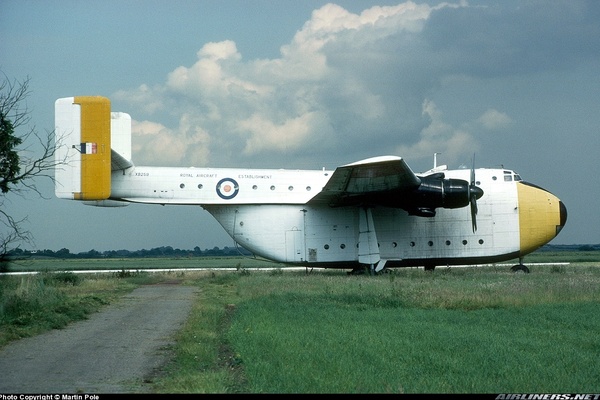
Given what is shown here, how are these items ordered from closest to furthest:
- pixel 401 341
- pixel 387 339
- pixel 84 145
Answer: pixel 401 341 → pixel 387 339 → pixel 84 145

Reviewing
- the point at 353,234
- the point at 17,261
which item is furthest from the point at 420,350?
the point at 353,234

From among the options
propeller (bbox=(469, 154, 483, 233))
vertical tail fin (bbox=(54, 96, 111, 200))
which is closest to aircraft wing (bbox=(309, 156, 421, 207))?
propeller (bbox=(469, 154, 483, 233))

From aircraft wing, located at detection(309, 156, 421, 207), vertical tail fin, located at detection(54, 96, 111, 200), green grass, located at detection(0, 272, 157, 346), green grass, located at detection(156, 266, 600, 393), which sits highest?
vertical tail fin, located at detection(54, 96, 111, 200)

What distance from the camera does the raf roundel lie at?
27016 millimetres

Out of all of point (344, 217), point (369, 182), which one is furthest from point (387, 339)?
point (344, 217)

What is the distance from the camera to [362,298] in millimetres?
16984

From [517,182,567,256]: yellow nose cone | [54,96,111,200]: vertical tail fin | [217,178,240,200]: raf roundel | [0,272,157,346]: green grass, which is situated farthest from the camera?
[217,178,240,200]: raf roundel

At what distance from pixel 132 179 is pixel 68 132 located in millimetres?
2978

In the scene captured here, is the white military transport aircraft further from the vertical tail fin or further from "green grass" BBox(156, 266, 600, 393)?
"green grass" BBox(156, 266, 600, 393)

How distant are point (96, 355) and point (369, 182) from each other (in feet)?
51.6

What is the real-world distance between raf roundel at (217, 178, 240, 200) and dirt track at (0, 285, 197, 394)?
11542mm

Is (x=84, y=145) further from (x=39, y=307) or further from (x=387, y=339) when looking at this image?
(x=387, y=339)

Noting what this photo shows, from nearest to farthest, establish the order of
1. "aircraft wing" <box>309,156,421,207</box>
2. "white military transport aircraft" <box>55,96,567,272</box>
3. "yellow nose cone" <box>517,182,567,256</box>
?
"aircraft wing" <box>309,156,421,207</box> → "white military transport aircraft" <box>55,96,567,272</box> → "yellow nose cone" <box>517,182,567,256</box>

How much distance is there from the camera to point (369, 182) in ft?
79.4
